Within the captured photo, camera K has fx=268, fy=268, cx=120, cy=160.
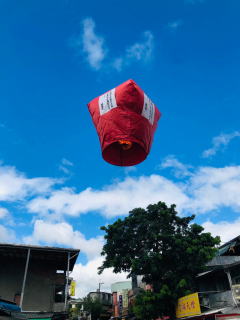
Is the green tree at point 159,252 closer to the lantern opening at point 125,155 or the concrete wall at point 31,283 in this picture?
the concrete wall at point 31,283

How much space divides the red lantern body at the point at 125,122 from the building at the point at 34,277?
1152cm

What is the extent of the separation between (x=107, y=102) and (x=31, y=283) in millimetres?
14646

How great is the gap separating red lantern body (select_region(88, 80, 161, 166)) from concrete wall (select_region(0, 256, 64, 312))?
46.0 feet

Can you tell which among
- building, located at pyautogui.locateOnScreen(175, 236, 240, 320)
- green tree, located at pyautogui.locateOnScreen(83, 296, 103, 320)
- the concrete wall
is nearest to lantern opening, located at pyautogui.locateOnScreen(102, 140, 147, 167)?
building, located at pyautogui.locateOnScreen(175, 236, 240, 320)

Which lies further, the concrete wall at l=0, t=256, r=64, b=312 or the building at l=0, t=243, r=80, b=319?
the concrete wall at l=0, t=256, r=64, b=312

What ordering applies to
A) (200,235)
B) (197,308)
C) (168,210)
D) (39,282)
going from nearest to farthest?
(197,308) → (39,282) → (200,235) → (168,210)

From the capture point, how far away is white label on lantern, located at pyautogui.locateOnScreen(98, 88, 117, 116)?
3984 mm

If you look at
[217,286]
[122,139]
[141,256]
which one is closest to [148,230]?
[141,256]

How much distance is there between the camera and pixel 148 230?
19.3 meters

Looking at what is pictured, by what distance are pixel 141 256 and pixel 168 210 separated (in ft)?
12.7

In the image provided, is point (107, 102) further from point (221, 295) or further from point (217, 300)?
point (217, 300)

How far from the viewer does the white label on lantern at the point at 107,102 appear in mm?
3984

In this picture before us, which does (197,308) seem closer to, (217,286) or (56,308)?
(217,286)

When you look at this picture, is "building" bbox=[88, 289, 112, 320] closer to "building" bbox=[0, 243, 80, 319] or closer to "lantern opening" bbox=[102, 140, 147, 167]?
"building" bbox=[0, 243, 80, 319]
